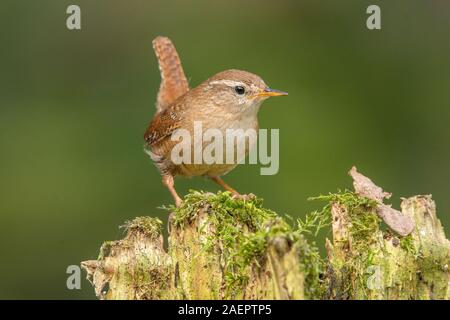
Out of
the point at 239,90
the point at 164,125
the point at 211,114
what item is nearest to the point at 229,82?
the point at 239,90

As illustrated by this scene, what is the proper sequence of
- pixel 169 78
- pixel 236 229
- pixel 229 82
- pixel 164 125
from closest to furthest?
pixel 236 229 < pixel 229 82 < pixel 164 125 < pixel 169 78

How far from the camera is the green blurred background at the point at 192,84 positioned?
634 cm

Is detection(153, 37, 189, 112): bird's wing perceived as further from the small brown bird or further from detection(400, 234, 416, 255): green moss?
detection(400, 234, 416, 255): green moss

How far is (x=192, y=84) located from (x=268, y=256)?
416 centimetres

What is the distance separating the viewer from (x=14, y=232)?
21.3 feet

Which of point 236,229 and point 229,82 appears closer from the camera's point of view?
point 236,229

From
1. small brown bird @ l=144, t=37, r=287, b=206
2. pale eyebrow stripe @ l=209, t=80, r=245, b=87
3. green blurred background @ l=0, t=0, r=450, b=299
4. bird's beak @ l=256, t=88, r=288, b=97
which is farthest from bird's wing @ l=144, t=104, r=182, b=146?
→ green blurred background @ l=0, t=0, r=450, b=299

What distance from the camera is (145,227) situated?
10.4 feet

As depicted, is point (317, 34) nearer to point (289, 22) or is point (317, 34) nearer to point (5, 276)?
point (289, 22)

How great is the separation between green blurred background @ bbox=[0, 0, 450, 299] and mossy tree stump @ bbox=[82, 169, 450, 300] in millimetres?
2831

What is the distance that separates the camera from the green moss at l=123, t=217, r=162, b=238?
10.3 feet

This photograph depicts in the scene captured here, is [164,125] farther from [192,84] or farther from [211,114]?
[192,84]

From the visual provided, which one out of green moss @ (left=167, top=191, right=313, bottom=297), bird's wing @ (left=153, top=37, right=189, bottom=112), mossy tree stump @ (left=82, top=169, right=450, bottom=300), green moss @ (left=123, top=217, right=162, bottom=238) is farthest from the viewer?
bird's wing @ (left=153, top=37, right=189, bottom=112)
